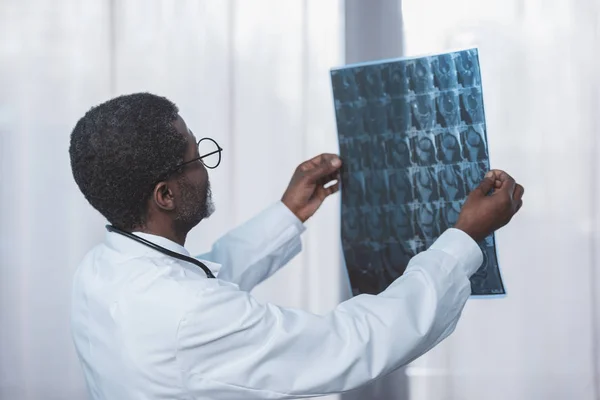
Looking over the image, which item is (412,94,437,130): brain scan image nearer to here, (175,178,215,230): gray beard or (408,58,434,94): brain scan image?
(408,58,434,94): brain scan image

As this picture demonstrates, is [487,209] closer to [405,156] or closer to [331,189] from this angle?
[405,156]

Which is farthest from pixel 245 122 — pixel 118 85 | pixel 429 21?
pixel 429 21

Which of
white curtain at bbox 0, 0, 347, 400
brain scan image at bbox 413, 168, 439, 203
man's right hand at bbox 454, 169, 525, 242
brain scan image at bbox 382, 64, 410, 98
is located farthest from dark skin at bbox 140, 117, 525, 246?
white curtain at bbox 0, 0, 347, 400

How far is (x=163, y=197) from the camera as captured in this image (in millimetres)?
1078

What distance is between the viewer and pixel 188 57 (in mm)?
2047

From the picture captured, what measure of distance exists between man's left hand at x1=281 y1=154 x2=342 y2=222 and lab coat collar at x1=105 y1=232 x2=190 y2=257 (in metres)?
0.32

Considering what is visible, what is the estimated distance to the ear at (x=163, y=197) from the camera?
1.07 m

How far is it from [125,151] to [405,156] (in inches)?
18.3

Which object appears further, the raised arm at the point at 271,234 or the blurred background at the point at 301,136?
the blurred background at the point at 301,136

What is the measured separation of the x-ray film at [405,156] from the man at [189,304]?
97 millimetres

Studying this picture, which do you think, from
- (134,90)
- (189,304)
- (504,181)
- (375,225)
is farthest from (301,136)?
(189,304)
